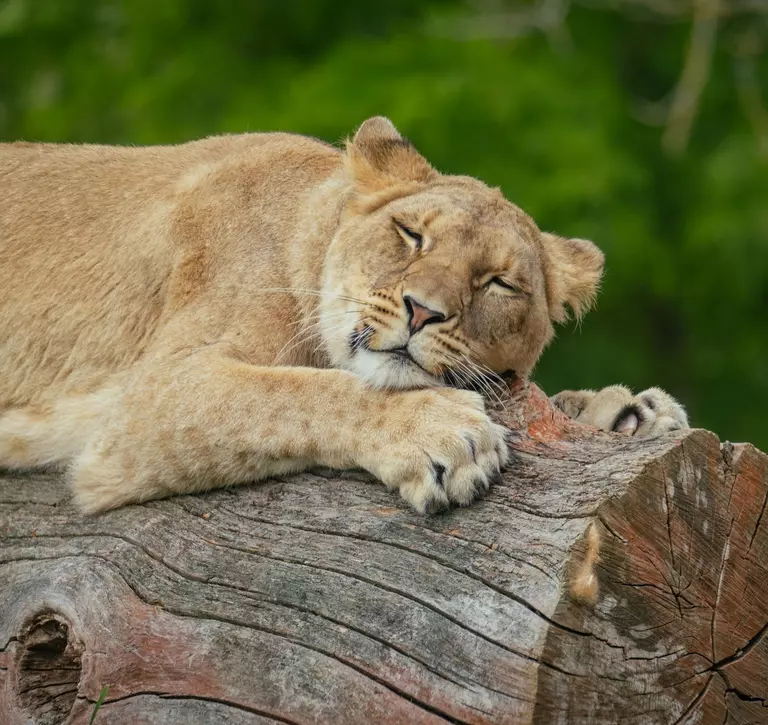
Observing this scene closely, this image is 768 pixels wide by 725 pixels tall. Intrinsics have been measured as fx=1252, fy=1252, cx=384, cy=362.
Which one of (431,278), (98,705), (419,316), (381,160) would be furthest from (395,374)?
(98,705)

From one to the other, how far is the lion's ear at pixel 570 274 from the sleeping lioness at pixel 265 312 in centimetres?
1

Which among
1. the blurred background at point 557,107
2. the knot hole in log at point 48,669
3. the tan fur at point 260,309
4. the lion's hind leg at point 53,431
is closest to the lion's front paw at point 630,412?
the tan fur at point 260,309


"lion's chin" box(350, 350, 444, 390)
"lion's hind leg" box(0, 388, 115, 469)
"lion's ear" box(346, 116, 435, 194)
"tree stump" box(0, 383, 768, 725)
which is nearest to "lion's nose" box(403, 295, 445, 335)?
"lion's chin" box(350, 350, 444, 390)

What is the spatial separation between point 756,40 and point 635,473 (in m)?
10.0

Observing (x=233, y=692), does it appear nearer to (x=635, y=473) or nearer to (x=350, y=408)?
(x=350, y=408)

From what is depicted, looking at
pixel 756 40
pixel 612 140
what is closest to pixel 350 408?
pixel 612 140

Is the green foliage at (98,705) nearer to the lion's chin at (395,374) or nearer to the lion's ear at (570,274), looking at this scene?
the lion's chin at (395,374)

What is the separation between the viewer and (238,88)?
40.0 ft

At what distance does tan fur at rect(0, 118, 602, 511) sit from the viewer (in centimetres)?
479

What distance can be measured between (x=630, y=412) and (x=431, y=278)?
105cm

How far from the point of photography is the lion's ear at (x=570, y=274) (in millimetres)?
5809

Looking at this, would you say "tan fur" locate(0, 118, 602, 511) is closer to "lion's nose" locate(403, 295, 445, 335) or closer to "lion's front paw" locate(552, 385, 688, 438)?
"lion's nose" locate(403, 295, 445, 335)

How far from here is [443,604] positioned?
3.96 meters

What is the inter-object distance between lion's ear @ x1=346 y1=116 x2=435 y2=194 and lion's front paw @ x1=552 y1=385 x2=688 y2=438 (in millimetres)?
1334
